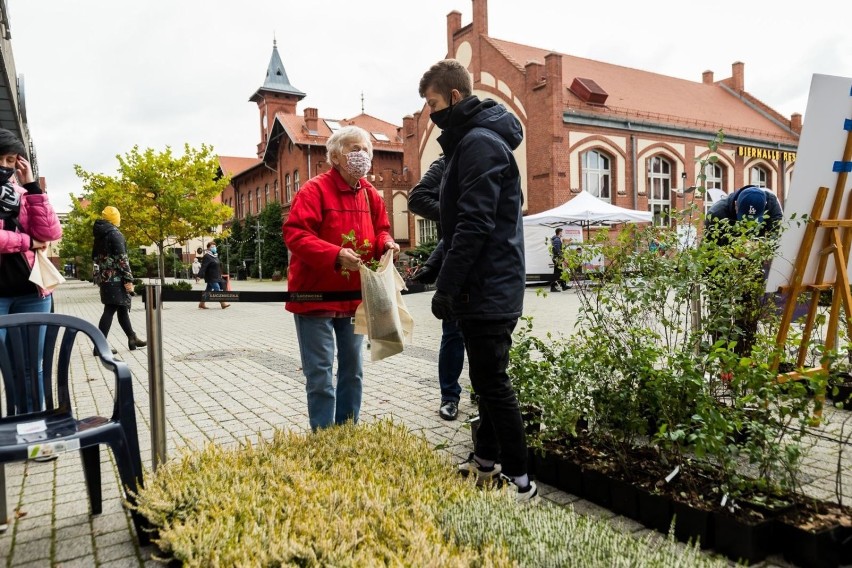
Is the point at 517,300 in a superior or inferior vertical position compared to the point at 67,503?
superior

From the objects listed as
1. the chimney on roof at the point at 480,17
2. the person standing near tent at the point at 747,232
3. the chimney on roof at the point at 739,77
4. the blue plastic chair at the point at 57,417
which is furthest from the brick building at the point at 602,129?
the blue plastic chair at the point at 57,417

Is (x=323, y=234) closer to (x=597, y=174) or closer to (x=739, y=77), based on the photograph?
(x=597, y=174)

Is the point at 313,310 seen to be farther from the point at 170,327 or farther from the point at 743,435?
the point at 170,327

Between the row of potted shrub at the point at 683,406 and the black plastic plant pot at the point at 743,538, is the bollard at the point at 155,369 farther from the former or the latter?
the black plastic plant pot at the point at 743,538

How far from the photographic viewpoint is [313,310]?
3529 millimetres

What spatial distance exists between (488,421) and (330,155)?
1811 millimetres

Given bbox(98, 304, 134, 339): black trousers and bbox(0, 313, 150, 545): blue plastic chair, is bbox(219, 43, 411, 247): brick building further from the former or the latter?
bbox(0, 313, 150, 545): blue plastic chair

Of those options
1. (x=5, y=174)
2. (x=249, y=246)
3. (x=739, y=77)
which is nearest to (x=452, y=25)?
(x=739, y=77)

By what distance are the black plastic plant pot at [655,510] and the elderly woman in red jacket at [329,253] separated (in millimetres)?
1718

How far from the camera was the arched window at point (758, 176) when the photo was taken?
36284 mm

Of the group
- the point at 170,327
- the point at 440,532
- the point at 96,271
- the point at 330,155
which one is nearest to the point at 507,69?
the point at 170,327

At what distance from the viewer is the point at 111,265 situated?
8.16 meters

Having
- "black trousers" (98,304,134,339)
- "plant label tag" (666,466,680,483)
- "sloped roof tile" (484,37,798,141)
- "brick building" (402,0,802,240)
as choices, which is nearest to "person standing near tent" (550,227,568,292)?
"plant label tag" (666,466,680,483)

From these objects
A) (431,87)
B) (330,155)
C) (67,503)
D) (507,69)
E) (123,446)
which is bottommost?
(67,503)
